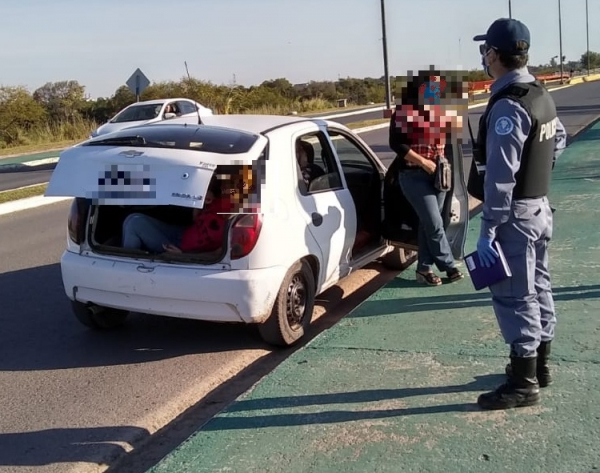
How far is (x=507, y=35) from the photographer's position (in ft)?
11.6

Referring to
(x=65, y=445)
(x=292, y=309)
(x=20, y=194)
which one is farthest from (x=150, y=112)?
(x=65, y=445)

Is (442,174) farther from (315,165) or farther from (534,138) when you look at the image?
(534,138)

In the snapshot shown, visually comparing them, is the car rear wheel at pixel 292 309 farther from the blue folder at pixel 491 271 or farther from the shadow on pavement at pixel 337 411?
the blue folder at pixel 491 271

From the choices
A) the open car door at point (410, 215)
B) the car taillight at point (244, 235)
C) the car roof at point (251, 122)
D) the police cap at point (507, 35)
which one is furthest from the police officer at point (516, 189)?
the open car door at point (410, 215)

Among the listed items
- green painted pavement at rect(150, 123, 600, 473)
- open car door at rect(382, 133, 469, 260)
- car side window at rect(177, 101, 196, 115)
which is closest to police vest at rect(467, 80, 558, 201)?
A: green painted pavement at rect(150, 123, 600, 473)

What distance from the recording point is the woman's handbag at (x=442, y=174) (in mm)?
6109

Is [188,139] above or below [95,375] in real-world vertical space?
above

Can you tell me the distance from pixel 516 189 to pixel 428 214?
99.1 inches

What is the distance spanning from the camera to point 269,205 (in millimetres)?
5152

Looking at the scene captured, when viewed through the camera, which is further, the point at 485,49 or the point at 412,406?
the point at 412,406

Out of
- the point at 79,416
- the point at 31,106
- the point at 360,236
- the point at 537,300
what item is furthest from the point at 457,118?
the point at 31,106

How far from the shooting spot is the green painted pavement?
135 inches

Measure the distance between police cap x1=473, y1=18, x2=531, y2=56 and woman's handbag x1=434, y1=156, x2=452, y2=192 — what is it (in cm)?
253

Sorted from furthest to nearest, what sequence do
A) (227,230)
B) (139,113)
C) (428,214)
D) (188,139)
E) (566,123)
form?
(566,123) → (139,113) → (428,214) → (188,139) → (227,230)
